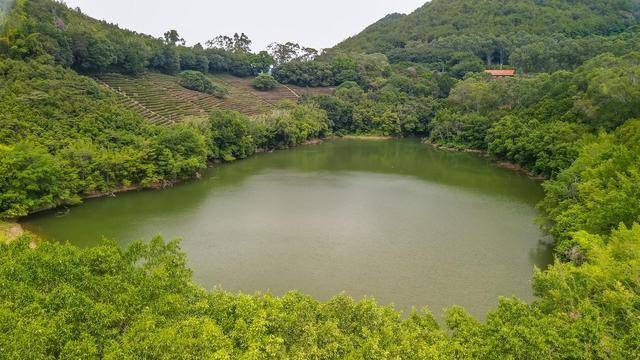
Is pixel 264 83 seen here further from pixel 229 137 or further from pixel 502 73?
pixel 502 73

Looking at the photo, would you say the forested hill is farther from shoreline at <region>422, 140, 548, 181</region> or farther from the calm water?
the calm water

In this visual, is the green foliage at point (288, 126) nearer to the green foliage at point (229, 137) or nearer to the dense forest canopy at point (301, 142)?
the dense forest canopy at point (301, 142)

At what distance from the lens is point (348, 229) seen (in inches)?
942

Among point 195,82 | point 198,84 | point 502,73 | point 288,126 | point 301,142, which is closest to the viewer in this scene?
point 288,126

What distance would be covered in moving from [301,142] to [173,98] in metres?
15.5

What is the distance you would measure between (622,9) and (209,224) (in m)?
99.2

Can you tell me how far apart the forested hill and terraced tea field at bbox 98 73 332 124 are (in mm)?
39763

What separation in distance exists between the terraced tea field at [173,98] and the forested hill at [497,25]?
39763 mm

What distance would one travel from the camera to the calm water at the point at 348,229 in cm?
1748

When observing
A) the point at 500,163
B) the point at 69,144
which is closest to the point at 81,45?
the point at 69,144

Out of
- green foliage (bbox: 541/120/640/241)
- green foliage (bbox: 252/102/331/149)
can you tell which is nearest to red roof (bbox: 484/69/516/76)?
green foliage (bbox: 252/102/331/149)

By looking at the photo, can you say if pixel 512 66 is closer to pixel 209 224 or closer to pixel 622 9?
pixel 622 9

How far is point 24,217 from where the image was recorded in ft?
80.8

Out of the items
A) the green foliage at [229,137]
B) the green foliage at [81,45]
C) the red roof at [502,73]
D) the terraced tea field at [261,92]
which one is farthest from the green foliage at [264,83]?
the red roof at [502,73]
